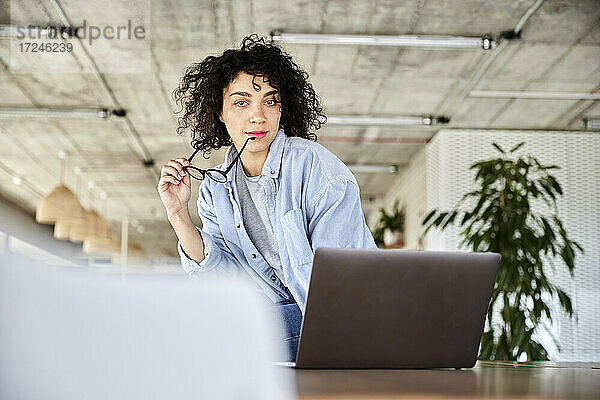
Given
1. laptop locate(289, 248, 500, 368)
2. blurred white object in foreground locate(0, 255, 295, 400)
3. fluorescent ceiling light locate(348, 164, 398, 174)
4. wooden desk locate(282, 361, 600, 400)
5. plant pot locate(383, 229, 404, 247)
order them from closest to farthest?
1. blurred white object in foreground locate(0, 255, 295, 400)
2. wooden desk locate(282, 361, 600, 400)
3. laptop locate(289, 248, 500, 368)
4. fluorescent ceiling light locate(348, 164, 398, 174)
5. plant pot locate(383, 229, 404, 247)

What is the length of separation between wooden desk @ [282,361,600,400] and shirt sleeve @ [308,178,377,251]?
550mm

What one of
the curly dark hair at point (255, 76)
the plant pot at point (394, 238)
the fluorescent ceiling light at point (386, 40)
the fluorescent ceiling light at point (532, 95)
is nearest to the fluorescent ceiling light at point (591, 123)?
the fluorescent ceiling light at point (532, 95)

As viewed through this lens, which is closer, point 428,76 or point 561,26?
point 561,26

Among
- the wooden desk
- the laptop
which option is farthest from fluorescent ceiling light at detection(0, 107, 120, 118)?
the wooden desk

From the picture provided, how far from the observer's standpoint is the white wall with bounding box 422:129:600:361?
731 centimetres

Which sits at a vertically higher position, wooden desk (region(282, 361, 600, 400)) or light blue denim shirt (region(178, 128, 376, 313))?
light blue denim shirt (region(178, 128, 376, 313))

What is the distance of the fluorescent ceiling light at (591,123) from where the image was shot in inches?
287

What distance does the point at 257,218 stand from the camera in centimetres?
178

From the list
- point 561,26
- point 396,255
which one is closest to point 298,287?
point 396,255

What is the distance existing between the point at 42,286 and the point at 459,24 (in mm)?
5120

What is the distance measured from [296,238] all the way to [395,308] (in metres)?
0.52

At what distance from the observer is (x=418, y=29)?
5.18m

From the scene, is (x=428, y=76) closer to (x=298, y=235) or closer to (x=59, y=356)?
(x=298, y=235)

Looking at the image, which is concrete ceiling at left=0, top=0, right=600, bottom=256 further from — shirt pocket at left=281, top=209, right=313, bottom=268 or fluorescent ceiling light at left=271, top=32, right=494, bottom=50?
shirt pocket at left=281, top=209, right=313, bottom=268
